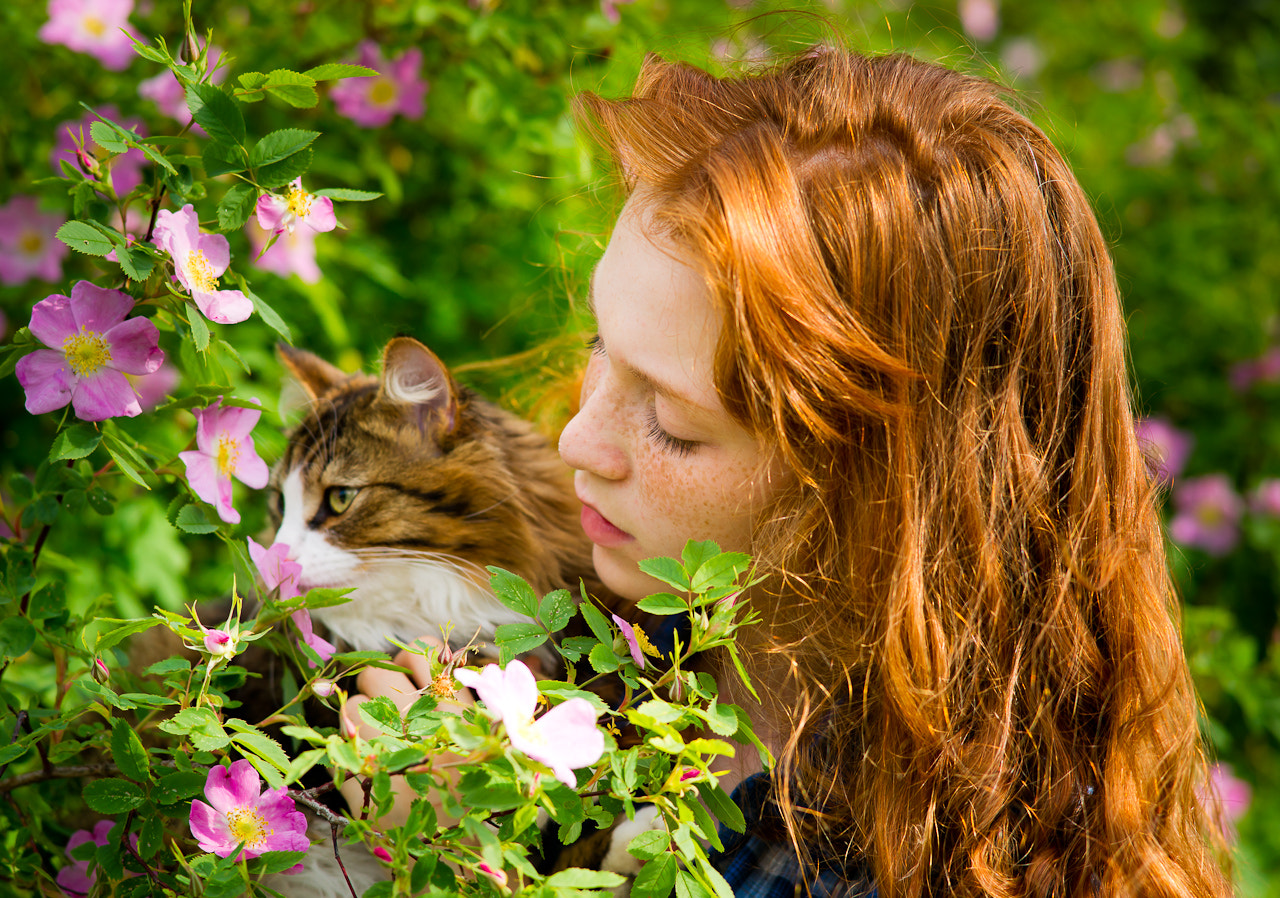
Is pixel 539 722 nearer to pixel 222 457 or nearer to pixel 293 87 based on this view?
pixel 222 457

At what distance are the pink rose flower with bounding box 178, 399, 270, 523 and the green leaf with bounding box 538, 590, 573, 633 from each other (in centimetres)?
37

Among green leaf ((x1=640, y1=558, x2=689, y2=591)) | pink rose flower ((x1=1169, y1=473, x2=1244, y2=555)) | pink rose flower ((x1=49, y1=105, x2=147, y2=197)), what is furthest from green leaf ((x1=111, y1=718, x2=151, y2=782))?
pink rose flower ((x1=1169, y1=473, x2=1244, y2=555))

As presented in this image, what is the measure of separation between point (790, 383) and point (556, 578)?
1.92 ft

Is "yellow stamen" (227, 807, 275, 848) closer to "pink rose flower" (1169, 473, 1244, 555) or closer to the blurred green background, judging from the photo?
the blurred green background

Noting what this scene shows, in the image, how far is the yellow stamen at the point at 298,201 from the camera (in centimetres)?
105

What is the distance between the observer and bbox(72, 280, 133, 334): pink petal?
0.96 meters

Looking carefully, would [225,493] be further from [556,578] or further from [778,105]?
[778,105]

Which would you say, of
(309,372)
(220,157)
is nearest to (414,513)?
(309,372)

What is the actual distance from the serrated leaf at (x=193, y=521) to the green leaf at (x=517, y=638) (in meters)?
0.35

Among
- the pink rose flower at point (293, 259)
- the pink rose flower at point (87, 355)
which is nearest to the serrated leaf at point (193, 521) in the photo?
the pink rose flower at point (87, 355)

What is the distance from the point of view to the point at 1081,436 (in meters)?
1.21

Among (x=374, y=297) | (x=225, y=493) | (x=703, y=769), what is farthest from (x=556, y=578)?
(x=374, y=297)

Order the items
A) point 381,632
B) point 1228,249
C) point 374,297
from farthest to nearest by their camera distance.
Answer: point 1228,249 → point 374,297 → point 381,632

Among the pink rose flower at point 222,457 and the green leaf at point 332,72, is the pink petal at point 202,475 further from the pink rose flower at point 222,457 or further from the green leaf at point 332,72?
the green leaf at point 332,72
